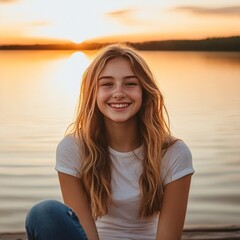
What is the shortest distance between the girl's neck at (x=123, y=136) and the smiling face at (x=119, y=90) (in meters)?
0.06

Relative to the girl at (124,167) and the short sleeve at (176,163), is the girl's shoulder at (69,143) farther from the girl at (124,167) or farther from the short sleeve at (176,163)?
the short sleeve at (176,163)

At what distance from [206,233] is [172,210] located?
0.97 m

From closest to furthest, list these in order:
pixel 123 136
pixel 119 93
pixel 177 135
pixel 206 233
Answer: pixel 119 93 < pixel 123 136 < pixel 206 233 < pixel 177 135

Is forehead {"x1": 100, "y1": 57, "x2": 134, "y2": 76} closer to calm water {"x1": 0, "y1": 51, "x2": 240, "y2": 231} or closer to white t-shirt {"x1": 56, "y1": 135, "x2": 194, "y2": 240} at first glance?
white t-shirt {"x1": 56, "y1": 135, "x2": 194, "y2": 240}

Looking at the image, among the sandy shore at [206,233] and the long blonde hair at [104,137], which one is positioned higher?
the long blonde hair at [104,137]

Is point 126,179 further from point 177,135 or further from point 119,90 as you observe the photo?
point 177,135

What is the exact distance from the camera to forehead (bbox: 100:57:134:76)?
2.54 meters

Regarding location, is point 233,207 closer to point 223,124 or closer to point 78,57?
point 223,124

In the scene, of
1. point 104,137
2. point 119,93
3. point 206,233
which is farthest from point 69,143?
point 206,233

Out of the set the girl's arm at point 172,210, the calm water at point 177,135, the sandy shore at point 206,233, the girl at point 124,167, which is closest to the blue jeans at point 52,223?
the girl at point 124,167

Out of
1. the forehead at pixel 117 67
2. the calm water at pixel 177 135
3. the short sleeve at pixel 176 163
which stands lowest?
the calm water at pixel 177 135

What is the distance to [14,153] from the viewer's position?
10.3 meters

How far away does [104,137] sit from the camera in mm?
2658

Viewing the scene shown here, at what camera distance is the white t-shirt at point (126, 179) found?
2.53m
